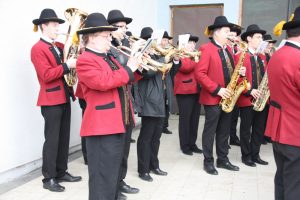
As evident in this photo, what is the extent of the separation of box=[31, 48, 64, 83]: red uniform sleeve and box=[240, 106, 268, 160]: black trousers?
2681mm

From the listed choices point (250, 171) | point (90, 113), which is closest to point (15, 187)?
point (90, 113)

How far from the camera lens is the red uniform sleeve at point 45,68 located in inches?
155

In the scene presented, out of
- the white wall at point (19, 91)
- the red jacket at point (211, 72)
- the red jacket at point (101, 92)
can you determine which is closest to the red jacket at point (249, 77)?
the red jacket at point (211, 72)

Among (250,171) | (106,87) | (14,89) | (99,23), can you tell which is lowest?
(250,171)

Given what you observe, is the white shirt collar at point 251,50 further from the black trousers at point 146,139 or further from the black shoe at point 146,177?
the black shoe at point 146,177

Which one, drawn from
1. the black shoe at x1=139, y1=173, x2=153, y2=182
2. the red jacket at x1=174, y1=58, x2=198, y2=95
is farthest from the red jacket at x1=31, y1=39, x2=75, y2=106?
the red jacket at x1=174, y1=58, x2=198, y2=95

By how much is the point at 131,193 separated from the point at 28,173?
1.50 metres

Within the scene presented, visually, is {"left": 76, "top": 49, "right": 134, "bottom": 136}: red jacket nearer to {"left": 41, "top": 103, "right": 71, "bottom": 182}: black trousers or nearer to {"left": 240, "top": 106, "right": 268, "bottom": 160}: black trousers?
{"left": 41, "top": 103, "right": 71, "bottom": 182}: black trousers

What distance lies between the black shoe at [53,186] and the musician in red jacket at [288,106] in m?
2.39

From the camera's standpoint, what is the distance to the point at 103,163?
9.74 feet

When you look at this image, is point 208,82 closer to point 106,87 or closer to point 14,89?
point 106,87

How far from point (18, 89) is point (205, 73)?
236cm

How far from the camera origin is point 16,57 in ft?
14.7

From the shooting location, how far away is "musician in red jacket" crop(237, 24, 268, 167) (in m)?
5.14
